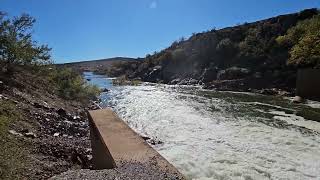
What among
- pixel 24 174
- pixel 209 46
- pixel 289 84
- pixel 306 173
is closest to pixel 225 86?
pixel 289 84

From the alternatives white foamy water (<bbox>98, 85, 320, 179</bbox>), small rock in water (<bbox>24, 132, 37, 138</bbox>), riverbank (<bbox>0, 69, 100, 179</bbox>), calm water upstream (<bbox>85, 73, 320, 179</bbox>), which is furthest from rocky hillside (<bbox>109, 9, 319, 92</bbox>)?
small rock in water (<bbox>24, 132, 37, 138</bbox>)

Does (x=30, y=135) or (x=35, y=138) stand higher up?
(x=30, y=135)

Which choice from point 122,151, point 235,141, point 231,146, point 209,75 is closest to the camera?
point 122,151

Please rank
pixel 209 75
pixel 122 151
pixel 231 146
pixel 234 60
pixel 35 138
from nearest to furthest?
pixel 122 151 < pixel 35 138 < pixel 231 146 < pixel 209 75 < pixel 234 60

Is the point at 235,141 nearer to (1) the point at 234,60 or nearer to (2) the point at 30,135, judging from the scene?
(2) the point at 30,135

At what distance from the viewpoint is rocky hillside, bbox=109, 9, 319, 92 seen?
60.6 meters

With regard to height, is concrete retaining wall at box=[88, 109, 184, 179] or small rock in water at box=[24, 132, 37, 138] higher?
concrete retaining wall at box=[88, 109, 184, 179]

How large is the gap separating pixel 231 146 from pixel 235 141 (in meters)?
1.17

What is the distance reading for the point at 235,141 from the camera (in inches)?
679

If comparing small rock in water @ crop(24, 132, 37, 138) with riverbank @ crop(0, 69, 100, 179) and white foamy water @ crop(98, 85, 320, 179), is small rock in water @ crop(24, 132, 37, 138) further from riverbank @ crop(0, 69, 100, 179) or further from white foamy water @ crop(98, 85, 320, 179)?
white foamy water @ crop(98, 85, 320, 179)

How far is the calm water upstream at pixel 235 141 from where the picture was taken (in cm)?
1234

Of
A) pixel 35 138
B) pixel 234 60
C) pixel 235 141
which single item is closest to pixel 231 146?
pixel 235 141

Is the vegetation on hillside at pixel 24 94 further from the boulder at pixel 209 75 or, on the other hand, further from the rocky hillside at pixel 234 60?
the boulder at pixel 209 75


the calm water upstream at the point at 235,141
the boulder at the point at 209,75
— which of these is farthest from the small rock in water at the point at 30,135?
the boulder at the point at 209,75
